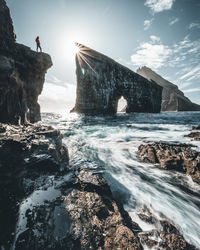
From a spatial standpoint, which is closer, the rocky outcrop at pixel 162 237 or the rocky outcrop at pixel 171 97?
the rocky outcrop at pixel 162 237

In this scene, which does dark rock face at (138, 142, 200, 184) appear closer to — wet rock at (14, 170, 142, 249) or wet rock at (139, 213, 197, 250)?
wet rock at (139, 213, 197, 250)

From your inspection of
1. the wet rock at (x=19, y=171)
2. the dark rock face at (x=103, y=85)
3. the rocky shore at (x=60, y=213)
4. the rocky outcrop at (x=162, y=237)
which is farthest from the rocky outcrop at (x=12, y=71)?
the dark rock face at (x=103, y=85)

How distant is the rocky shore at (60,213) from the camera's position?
1.22m

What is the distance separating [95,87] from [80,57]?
28.5 feet

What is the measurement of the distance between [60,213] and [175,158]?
320 cm

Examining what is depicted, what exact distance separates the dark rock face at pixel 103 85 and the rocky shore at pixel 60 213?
2404 cm

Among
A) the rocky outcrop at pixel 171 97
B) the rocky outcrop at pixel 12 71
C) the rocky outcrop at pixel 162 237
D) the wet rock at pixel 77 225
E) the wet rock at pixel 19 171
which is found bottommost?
the rocky outcrop at pixel 162 237

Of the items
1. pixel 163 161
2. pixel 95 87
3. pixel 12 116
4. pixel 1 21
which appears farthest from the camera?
pixel 95 87

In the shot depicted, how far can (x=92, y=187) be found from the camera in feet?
6.43

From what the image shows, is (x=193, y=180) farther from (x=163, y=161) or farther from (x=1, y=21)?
(x=1, y=21)

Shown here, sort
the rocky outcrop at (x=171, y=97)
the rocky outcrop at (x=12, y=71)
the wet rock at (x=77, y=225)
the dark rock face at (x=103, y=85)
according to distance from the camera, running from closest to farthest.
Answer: the wet rock at (x=77, y=225), the rocky outcrop at (x=12, y=71), the dark rock face at (x=103, y=85), the rocky outcrop at (x=171, y=97)

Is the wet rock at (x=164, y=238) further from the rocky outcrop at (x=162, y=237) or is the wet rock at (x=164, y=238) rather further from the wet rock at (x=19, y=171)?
the wet rock at (x=19, y=171)

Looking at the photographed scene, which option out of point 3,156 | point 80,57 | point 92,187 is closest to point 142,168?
point 92,187

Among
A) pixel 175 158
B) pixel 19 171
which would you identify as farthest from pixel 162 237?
pixel 19 171
